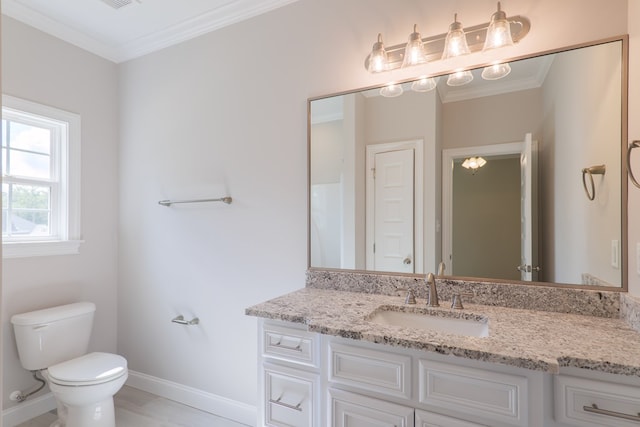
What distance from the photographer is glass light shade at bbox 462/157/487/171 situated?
1.68m

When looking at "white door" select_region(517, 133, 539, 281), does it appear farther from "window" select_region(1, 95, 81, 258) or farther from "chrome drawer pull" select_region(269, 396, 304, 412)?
"window" select_region(1, 95, 81, 258)

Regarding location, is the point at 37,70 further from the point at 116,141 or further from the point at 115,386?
the point at 115,386

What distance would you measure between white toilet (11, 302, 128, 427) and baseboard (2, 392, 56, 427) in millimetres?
248

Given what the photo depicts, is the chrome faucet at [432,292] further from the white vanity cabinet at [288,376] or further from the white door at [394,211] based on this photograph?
the white vanity cabinet at [288,376]

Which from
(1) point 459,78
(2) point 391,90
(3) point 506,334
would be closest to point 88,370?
(3) point 506,334

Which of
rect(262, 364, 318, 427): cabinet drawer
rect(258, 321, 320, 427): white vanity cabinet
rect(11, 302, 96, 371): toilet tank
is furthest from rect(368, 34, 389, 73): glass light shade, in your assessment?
rect(11, 302, 96, 371): toilet tank

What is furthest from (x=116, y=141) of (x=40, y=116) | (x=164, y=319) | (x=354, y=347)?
(x=354, y=347)

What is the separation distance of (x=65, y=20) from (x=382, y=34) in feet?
7.04

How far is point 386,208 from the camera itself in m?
1.87

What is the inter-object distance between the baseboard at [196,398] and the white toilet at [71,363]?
460 millimetres

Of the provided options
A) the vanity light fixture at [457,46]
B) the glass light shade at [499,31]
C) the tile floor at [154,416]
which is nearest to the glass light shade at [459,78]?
the vanity light fixture at [457,46]

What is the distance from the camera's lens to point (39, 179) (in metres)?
2.43

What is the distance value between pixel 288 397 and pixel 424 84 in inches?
62.1

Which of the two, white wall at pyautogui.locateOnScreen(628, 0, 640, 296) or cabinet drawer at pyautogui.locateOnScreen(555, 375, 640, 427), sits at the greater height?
white wall at pyautogui.locateOnScreen(628, 0, 640, 296)
